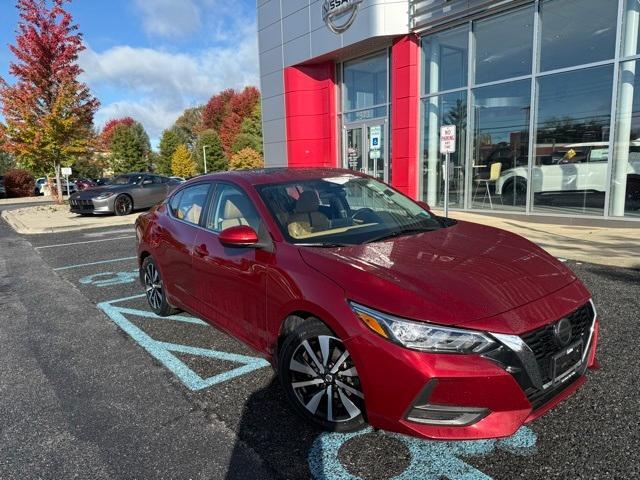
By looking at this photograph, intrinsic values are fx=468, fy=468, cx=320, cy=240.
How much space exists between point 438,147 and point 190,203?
10.8 meters

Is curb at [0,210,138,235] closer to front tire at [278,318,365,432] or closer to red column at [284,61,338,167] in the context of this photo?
red column at [284,61,338,167]

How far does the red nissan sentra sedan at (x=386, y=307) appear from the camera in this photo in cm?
226

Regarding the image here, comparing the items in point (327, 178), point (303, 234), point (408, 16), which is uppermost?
point (408, 16)

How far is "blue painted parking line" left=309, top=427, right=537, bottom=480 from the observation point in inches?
92.9

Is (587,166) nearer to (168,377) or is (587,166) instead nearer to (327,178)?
(327,178)

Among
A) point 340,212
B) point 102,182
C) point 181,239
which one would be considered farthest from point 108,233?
point 102,182

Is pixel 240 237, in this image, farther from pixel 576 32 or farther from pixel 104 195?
pixel 104 195

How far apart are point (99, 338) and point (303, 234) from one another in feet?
8.30

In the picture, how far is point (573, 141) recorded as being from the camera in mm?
10719

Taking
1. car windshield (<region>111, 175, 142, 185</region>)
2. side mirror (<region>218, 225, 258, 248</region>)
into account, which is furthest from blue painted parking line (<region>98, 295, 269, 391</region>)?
car windshield (<region>111, 175, 142, 185</region>)

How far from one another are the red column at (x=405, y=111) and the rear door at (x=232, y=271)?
1090 cm

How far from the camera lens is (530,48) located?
37.3 feet

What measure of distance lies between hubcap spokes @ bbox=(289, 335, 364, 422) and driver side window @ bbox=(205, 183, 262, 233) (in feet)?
3.28

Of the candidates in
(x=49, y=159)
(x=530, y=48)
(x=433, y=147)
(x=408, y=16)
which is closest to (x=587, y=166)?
(x=530, y=48)
